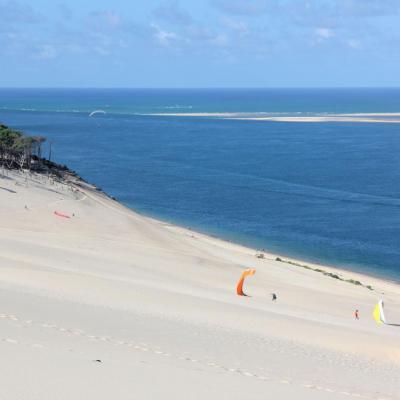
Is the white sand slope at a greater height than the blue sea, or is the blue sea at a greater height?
the blue sea

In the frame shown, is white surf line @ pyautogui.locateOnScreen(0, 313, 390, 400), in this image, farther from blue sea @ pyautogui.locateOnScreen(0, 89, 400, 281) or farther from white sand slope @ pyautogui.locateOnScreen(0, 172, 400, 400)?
blue sea @ pyautogui.locateOnScreen(0, 89, 400, 281)

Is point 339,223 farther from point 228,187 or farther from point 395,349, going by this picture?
point 395,349

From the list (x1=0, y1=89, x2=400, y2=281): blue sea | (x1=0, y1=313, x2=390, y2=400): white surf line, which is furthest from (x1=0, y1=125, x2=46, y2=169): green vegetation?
(x1=0, y1=313, x2=390, y2=400): white surf line

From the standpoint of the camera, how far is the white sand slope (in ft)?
37.6

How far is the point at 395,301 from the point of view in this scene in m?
31.7

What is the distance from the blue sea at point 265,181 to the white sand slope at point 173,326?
11.1 metres

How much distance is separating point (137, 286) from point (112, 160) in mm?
65805

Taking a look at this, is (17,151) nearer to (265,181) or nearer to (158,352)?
(265,181)

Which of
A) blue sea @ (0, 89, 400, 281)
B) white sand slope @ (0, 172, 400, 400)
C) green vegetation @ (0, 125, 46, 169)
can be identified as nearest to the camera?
white sand slope @ (0, 172, 400, 400)

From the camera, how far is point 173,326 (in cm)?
1706

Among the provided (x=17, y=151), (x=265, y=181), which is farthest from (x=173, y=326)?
(x=265, y=181)

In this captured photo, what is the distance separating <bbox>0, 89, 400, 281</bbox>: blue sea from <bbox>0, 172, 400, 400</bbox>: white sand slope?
439 inches

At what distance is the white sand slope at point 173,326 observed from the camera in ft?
37.6

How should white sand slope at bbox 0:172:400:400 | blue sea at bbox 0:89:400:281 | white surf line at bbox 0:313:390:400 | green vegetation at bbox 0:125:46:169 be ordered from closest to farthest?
white sand slope at bbox 0:172:400:400 < white surf line at bbox 0:313:390:400 < blue sea at bbox 0:89:400:281 < green vegetation at bbox 0:125:46:169
